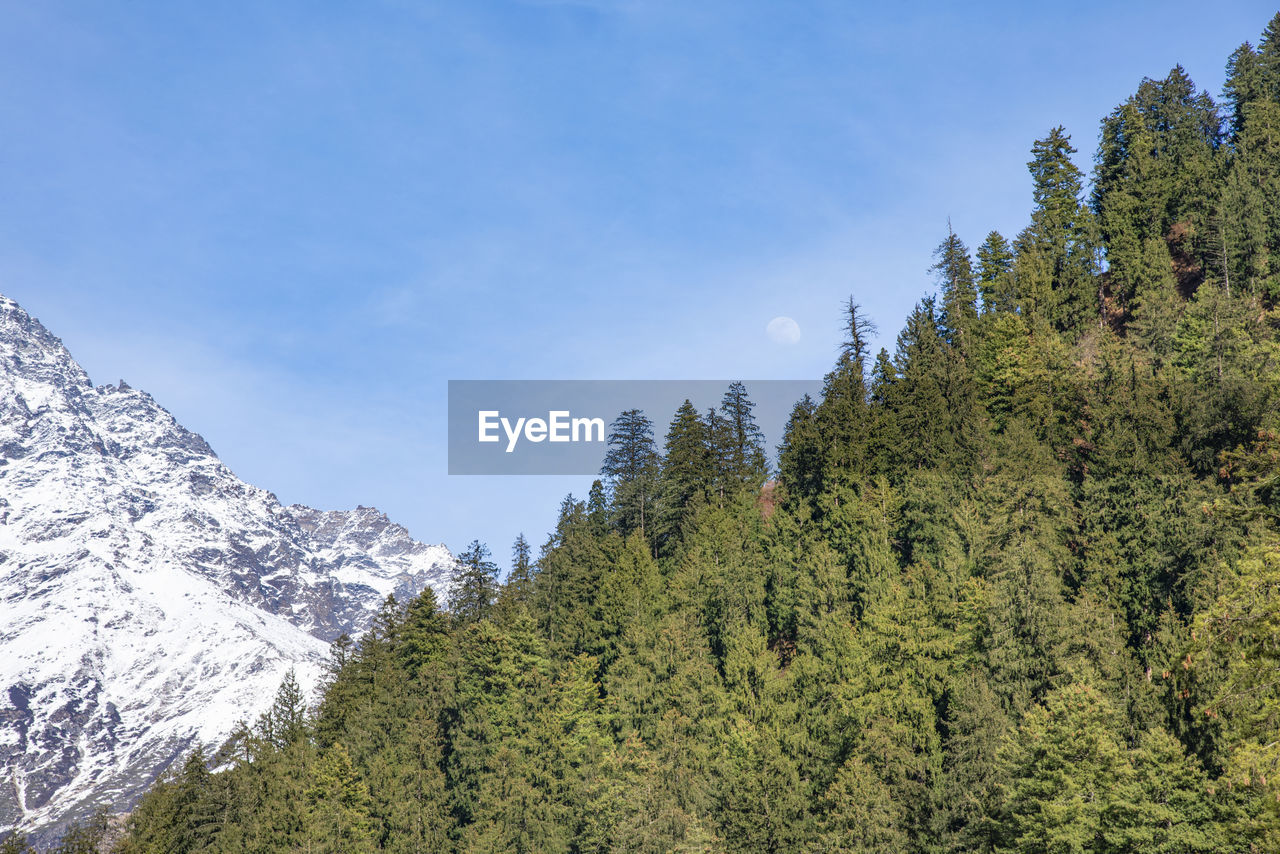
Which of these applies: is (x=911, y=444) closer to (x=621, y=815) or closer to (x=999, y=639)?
(x=999, y=639)

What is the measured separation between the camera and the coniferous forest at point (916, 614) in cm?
5006

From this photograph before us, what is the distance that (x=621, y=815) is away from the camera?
69.9m

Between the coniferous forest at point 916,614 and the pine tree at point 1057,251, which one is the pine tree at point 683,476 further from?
the pine tree at point 1057,251

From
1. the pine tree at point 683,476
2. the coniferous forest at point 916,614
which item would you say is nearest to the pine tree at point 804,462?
the coniferous forest at point 916,614

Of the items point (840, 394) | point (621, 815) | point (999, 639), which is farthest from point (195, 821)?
point (999, 639)

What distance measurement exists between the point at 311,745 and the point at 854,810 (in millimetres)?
63055

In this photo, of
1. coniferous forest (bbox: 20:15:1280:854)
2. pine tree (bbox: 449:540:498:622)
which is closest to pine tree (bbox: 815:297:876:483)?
coniferous forest (bbox: 20:15:1280:854)

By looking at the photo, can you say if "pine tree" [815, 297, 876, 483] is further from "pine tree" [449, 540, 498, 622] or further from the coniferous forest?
"pine tree" [449, 540, 498, 622]

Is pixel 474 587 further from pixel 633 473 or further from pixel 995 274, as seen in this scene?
pixel 995 274

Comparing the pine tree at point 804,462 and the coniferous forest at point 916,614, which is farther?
the pine tree at point 804,462

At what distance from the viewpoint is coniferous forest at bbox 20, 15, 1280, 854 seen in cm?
5006

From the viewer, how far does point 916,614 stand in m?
62.3

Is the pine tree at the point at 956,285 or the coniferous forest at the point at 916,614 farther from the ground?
the pine tree at the point at 956,285

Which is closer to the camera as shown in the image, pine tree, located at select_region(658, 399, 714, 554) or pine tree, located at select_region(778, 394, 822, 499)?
pine tree, located at select_region(778, 394, 822, 499)
